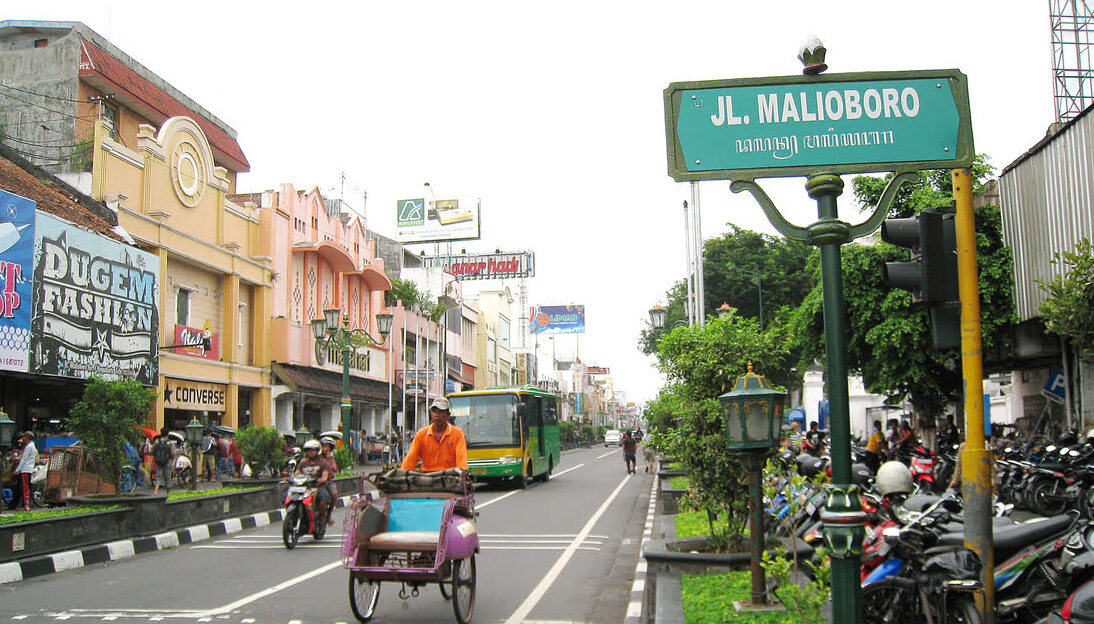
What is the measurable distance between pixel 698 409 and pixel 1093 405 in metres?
9.21

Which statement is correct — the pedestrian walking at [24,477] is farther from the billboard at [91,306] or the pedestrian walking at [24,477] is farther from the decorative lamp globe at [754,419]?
the decorative lamp globe at [754,419]

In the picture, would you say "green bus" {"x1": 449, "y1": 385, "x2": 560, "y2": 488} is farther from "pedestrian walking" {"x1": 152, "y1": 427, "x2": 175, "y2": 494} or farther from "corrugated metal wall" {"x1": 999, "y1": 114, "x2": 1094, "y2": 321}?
"corrugated metal wall" {"x1": 999, "y1": 114, "x2": 1094, "y2": 321}

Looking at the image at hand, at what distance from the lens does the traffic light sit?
14.1ft

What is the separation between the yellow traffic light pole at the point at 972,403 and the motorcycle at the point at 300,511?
9.77 m

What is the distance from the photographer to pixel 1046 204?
45.5 feet

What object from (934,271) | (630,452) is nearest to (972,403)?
(934,271)

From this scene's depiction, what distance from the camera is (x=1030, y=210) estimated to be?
14.4 meters

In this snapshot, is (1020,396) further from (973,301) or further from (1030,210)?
(973,301)

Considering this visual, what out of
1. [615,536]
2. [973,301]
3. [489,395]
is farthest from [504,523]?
[973,301]

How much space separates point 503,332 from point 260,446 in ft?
190

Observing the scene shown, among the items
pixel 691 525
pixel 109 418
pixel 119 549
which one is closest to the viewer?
pixel 691 525

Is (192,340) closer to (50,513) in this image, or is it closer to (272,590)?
(50,513)

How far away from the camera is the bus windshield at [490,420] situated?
2439cm

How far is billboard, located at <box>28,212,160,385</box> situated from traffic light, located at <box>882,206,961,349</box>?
64.5ft
